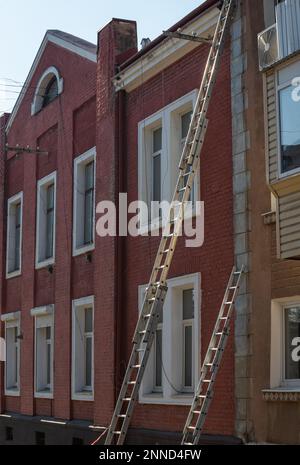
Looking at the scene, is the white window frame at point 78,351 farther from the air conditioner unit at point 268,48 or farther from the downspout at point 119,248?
the air conditioner unit at point 268,48

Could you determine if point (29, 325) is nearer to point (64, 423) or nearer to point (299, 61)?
point (64, 423)

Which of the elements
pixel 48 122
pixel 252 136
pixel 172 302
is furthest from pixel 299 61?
pixel 48 122

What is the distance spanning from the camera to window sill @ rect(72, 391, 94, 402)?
1797 cm

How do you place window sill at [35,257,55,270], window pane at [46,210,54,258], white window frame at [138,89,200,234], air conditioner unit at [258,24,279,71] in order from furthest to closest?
window pane at [46,210,54,258], window sill at [35,257,55,270], white window frame at [138,89,200,234], air conditioner unit at [258,24,279,71]

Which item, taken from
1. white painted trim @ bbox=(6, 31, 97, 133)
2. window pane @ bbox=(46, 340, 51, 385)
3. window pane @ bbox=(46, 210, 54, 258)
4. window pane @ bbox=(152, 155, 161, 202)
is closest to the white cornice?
window pane @ bbox=(152, 155, 161, 202)

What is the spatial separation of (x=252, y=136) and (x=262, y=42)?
1594 mm

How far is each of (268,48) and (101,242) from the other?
22.7ft

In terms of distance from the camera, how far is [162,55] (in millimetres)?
15789

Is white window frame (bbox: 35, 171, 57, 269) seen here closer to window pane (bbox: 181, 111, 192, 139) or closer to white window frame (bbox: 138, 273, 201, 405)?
window pane (bbox: 181, 111, 192, 139)

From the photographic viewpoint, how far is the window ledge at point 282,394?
38.2ft

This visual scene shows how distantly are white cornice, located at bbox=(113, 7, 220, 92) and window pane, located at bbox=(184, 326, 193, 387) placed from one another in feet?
15.7

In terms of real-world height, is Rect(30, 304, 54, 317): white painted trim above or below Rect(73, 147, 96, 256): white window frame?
below

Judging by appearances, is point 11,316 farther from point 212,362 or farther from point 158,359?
point 212,362

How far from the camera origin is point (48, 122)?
21688mm
